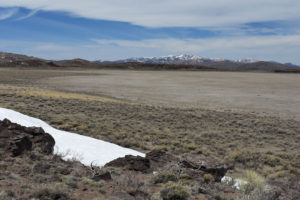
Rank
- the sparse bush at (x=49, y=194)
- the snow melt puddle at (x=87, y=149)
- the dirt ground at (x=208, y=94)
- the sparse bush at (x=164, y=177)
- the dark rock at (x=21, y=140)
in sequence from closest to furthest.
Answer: the sparse bush at (x=49, y=194)
the sparse bush at (x=164, y=177)
the dark rock at (x=21, y=140)
the snow melt puddle at (x=87, y=149)
the dirt ground at (x=208, y=94)

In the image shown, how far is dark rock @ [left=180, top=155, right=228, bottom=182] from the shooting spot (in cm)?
745

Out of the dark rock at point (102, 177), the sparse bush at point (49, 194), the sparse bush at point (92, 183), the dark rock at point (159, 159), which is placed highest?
the sparse bush at point (49, 194)

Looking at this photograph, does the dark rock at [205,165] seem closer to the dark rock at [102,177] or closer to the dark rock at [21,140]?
the dark rock at [102,177]

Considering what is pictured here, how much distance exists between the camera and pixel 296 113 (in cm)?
2584

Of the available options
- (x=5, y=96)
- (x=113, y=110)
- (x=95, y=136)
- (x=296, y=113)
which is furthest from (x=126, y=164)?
(x=296, y=113)

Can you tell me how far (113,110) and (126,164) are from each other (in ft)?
43.5

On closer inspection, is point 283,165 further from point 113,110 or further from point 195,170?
point 113,110

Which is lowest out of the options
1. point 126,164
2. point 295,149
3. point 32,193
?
point 295,149

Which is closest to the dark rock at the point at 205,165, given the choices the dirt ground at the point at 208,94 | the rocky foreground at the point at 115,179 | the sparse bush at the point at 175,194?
the rocky foreground at the point at 115,179

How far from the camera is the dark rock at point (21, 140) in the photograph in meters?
7.89

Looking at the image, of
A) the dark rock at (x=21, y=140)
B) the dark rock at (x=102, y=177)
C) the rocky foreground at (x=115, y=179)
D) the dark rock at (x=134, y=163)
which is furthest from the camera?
the dark rock at (x=21, y=140)

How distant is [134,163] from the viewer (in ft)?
26.2

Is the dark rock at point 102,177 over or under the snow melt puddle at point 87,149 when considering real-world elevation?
over

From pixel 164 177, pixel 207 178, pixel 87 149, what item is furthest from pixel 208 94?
pixel 164 177
